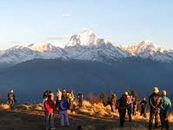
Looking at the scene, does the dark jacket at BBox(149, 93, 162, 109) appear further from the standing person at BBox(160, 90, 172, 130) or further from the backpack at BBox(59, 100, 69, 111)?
the backpack at BBox(59, 100, 69, 111)

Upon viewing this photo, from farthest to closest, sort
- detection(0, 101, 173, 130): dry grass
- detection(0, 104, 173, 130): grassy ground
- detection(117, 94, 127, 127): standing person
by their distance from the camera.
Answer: detection(117, 94, 127, 127): standing person
detection(0, 104, 173, 130): grassy ground
detection(0, 101, 173, 130): dry grass

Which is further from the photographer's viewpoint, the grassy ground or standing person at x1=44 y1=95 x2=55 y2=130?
the grassy ground

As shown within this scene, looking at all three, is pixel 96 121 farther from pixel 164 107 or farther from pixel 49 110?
pixel 164 107

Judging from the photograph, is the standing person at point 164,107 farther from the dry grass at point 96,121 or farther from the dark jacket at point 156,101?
the dry grass at point 96,121

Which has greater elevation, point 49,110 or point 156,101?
point 156,101

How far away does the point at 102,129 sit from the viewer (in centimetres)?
2778

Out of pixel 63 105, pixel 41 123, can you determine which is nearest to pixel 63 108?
pixel 63 105

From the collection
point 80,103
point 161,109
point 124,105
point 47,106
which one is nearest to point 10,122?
point 47,106

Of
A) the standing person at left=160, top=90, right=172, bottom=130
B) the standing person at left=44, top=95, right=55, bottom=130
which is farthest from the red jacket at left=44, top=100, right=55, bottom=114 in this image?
the standing person at left=160, top=90, right=172, bottom=130

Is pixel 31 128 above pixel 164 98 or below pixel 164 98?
below

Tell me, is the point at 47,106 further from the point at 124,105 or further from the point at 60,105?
the point at 124,105

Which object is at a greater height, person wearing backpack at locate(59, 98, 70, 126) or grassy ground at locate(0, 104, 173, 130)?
person wearing backpack at locate(59, 98, 70, 126)

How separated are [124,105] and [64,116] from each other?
12.6ft

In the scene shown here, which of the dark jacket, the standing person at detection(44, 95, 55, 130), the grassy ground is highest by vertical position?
the dark jacket
